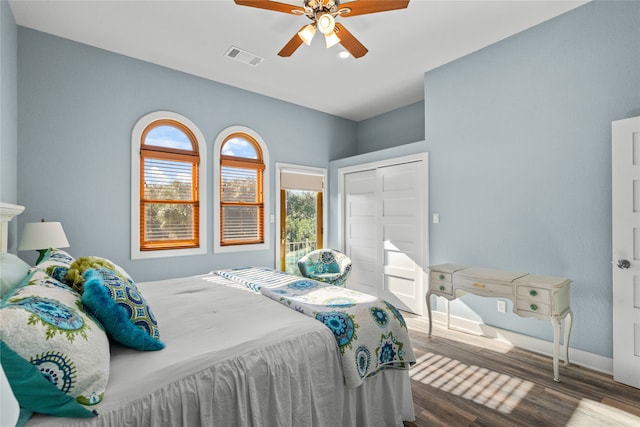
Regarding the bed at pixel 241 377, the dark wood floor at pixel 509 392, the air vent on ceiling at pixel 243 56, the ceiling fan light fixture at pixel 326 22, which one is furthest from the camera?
the air vent on ceiling at pixel 243 56

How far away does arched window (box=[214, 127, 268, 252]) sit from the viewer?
13.1 feet

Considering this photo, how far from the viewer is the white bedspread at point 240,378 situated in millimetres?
1094

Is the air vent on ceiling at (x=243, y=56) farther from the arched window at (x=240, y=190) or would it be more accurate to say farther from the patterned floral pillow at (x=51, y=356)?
the patterned floral pillow at (x=51, y=356)

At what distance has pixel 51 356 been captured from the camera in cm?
90

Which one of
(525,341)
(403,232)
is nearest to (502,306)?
(525,341)

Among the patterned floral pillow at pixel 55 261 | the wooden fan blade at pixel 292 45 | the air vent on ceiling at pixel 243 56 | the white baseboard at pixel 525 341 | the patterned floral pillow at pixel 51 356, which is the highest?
the air vent on ceiling at pixel 243 56

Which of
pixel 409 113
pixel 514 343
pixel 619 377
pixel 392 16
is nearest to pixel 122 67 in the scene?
pixel 392 16

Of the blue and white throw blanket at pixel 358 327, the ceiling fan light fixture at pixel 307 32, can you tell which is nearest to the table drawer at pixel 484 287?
the blue and white throw blanket at pixel 358 327

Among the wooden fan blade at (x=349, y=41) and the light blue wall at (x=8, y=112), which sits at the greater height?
the wooden fan blade at (x=349, y=41)

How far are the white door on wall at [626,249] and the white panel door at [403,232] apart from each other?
5.75ft

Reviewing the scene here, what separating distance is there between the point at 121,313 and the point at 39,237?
1.84 m

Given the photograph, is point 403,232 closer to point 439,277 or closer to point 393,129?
point 439,277

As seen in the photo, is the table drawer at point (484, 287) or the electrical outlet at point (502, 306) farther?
the electrical outlet at point (502, 306)

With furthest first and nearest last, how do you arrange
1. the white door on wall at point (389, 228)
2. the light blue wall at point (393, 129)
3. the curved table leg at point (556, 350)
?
the light blue wall at point (393, 129)
the white door on wall at point (389, 228)
the curved table leg at point (556, 350)
